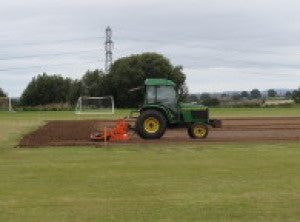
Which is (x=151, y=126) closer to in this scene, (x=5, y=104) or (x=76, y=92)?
(x=5, y=104)

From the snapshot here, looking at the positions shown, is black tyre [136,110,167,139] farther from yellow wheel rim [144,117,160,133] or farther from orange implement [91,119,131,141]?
orange implement [91,119,131,141]

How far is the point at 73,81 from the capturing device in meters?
103

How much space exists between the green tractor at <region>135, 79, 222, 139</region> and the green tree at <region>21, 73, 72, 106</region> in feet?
262

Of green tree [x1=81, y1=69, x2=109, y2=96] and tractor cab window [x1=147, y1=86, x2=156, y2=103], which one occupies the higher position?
green tree [x1=81, y1=69, x2=109, y2=96]

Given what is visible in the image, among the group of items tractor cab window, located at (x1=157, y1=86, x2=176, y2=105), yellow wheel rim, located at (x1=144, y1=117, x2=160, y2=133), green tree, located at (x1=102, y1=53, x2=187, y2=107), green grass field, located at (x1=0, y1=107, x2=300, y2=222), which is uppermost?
green tree, located at (x1=102, y1=53, x2=187, y2=107)

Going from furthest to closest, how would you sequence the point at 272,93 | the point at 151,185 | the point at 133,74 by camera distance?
the point at 272,93, the point at 133,74, the point at 151,185

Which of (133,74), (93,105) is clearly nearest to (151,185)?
(93,105)

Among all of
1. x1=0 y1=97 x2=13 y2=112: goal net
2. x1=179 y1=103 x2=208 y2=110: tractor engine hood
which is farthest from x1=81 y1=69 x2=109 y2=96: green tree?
x1=179 y1=103 x2=208 y2=110: tractor engine hood

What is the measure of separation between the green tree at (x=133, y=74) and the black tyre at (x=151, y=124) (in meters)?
56.9

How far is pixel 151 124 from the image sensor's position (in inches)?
947

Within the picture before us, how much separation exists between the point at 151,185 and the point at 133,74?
76826 millimetres

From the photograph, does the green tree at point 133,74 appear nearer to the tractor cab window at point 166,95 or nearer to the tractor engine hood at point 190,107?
the tractor engine hood at point 190,107

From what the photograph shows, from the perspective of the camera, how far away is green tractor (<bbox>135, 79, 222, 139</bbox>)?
78.6 ft

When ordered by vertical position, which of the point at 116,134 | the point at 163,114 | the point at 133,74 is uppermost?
the point at 133,74
